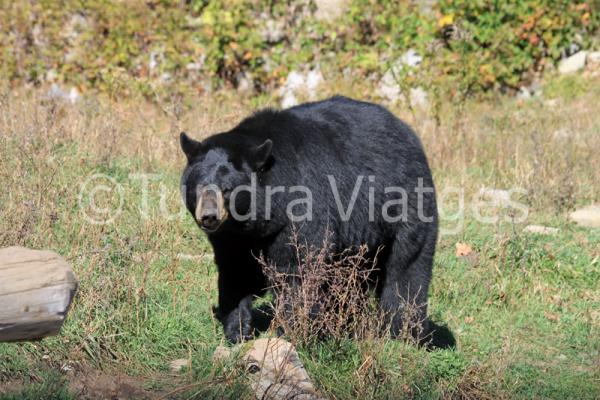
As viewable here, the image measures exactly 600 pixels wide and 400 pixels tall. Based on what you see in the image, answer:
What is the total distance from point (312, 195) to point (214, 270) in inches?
70.3

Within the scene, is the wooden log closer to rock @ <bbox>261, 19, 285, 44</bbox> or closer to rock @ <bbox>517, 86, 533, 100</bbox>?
rock @ <bbox>261, 19, 285, 44</bbox>

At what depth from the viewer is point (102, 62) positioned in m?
12.5

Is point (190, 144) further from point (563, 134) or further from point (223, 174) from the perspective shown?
point (563, 134)

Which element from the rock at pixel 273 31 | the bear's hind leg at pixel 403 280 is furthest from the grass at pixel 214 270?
the rock at pixel 273 31

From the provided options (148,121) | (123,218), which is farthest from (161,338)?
(148,121)

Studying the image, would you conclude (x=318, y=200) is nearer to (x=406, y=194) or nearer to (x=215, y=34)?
(x=406, y=194)

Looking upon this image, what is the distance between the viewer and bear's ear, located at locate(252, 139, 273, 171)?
5570 millimetres

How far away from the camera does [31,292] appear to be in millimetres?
3730

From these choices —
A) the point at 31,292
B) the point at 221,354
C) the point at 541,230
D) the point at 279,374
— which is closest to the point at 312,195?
the point at 221,354

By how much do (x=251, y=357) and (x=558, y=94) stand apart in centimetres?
841

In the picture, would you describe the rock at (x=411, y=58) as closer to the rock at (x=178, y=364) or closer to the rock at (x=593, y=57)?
the rock at (x=593, y=57)

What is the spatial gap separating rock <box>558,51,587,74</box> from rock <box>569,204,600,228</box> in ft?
14.3

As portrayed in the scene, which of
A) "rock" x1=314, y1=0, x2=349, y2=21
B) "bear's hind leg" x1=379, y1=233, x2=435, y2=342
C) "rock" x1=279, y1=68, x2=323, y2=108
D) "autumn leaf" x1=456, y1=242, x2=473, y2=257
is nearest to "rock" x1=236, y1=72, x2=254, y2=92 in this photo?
"rock" x1=279, y1=68, x2=323, y2=108

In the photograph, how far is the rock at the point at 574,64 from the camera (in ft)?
42.1
